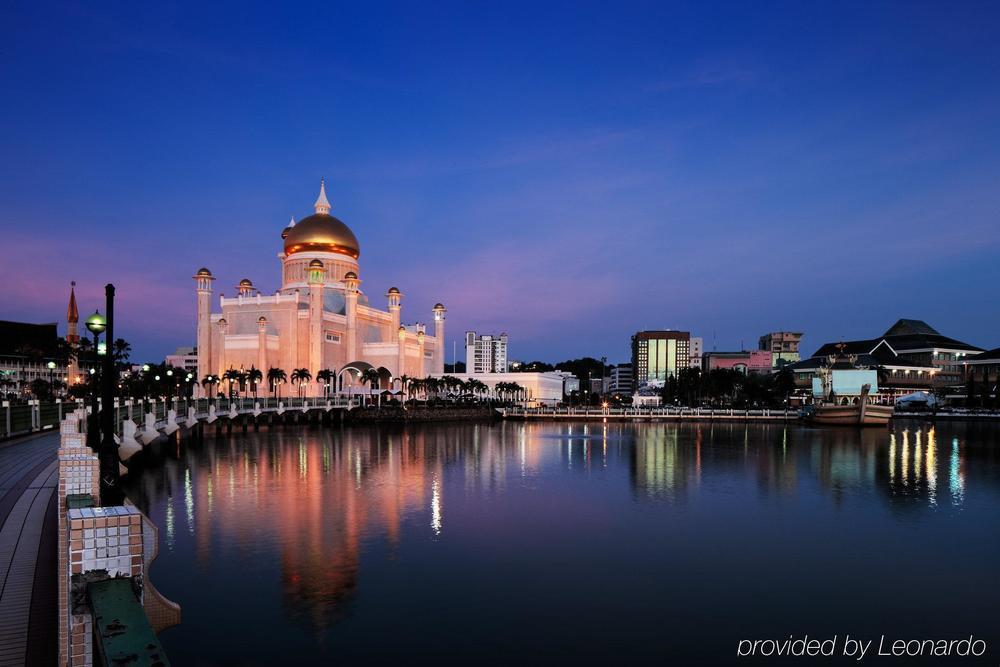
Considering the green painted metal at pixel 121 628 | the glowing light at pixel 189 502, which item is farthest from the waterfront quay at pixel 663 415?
the green painted metal at pixel 121 628

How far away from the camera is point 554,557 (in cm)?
1855

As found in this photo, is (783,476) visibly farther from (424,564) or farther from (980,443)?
(980,443)

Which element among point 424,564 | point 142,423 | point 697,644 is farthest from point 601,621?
point 142,423

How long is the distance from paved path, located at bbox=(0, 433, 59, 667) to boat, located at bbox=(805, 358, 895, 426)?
72518 mm

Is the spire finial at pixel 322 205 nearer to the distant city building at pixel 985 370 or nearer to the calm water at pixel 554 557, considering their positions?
the calm water at pixel 554 557

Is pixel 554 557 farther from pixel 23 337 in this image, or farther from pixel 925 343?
pixel 925 343

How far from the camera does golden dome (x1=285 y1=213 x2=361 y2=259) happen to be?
80.0 meters

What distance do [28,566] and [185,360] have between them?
156030 mm

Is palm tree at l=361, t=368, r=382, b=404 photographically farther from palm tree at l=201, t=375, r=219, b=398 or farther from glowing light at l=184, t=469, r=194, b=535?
glowing light at l=184, t=469, r=194, b=535

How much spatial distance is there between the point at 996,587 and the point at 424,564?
1398cm

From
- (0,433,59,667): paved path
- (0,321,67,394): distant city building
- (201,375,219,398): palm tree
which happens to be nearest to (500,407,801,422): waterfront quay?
(201,375,219,398): palm tree

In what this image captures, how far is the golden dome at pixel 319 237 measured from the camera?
262 feet

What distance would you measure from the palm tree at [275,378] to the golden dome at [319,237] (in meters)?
16.5

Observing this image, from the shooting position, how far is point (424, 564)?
1773 centimetres
